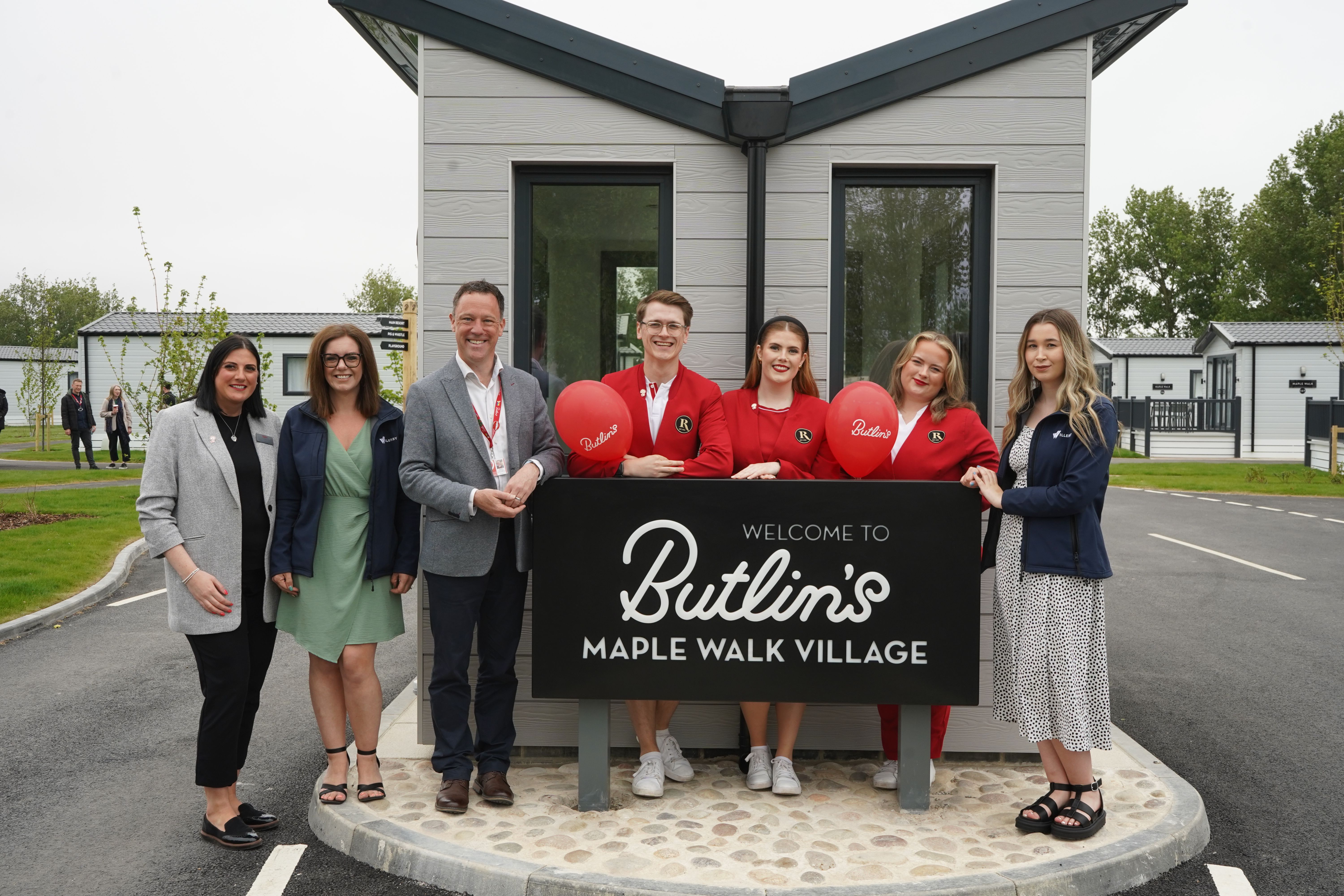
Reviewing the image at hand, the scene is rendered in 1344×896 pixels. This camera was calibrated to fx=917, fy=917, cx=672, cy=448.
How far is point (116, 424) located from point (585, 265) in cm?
2082

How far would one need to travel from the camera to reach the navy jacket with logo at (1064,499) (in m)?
3.35

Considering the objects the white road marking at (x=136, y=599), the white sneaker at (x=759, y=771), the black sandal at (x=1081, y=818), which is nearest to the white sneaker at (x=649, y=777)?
the white sneaker at (x=759, y=771)

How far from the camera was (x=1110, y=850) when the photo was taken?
334 centimetres

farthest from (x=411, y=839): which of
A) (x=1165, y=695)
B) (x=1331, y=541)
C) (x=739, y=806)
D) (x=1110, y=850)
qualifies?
(x=1331, y=541)

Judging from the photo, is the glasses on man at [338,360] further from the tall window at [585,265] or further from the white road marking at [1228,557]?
the white road marking at [1228,557]

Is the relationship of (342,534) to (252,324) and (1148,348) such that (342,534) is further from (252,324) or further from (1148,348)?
(1148,348)

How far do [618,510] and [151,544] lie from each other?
1.72 m

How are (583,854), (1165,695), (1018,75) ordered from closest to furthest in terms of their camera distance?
(583,854)
(1018,75)
(1165,695)

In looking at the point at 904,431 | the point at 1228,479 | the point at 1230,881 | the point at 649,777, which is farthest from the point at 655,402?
the point at 1228,479

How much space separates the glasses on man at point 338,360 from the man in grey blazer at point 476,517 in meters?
0.26

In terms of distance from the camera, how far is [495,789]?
3754mm

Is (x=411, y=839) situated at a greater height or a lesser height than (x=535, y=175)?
lesser

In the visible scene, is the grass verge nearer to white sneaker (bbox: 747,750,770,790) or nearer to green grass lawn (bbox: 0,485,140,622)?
green grass lawn (bbox: 0,485,140,622)

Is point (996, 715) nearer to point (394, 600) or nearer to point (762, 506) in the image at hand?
point (762, 506)
